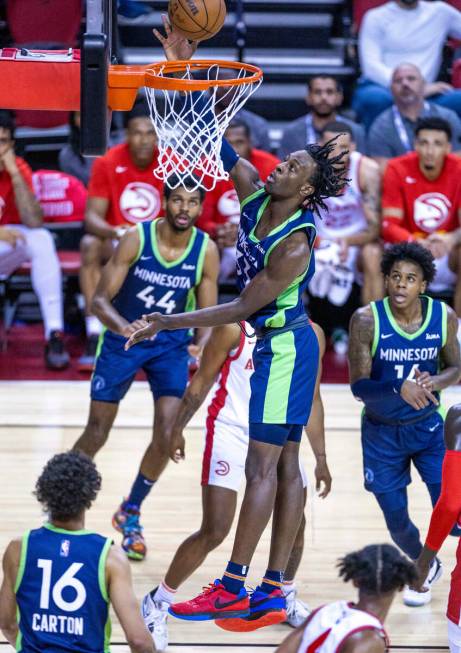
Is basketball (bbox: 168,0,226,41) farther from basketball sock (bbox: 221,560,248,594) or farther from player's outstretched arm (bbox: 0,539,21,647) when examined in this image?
player's outstretched arm (bbox: 0,539,21,647)

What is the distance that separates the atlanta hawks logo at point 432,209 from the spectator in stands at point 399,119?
0.66 m

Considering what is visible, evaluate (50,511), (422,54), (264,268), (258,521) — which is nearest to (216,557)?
(258,521)

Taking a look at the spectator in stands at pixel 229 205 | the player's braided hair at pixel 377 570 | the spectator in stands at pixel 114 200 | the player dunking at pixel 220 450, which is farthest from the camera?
the spectator in stands at pixel 229 205

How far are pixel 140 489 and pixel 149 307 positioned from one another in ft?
3.01

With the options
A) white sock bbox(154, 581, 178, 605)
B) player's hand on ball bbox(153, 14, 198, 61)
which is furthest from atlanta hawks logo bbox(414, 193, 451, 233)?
white sock bbox(154, 581, 178, 605)

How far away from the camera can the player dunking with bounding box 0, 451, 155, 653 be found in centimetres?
379

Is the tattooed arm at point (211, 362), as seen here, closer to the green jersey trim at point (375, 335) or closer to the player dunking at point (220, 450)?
the player dunking at point (220, 450)

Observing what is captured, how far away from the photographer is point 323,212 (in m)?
9.07

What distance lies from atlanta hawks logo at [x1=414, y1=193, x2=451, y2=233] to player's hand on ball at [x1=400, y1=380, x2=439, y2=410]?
383 cm

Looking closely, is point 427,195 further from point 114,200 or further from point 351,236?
point 114,200

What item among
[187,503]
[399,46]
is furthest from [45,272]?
[399,46]

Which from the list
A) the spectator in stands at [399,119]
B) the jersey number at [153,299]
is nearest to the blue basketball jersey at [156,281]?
the jersey number at [153,299]

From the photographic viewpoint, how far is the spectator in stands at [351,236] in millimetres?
8875

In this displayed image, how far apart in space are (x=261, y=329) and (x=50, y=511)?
1.31 meters
